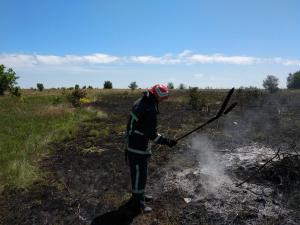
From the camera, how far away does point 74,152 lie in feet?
33.3

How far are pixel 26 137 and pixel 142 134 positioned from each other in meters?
7.62

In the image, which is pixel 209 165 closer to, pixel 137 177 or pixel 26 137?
pixel 137 177

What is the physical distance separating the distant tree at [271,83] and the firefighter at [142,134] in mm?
41167

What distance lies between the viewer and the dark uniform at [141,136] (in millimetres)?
5316

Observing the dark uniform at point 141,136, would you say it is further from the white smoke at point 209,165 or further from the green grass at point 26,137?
the green grass at point 26,137

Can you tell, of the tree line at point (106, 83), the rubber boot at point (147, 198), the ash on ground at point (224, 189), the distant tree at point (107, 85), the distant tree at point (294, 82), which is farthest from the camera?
the distant tree at point (294, 82)

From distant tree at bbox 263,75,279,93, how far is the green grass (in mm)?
31665

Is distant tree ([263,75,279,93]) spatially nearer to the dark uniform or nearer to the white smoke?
the white smoke

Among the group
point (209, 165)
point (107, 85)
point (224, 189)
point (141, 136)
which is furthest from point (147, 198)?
point (107, 85)

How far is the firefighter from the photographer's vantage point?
5.32 m

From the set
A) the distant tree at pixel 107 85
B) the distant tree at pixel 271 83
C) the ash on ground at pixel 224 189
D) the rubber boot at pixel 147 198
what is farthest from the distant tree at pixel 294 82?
the rubber boot at pixel 147 198

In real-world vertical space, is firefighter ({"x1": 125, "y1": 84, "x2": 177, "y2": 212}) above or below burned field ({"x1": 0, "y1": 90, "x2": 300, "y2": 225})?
above

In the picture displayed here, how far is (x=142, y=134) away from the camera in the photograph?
5453mm

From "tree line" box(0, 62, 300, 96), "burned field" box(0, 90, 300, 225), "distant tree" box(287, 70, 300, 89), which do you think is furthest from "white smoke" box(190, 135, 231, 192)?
"distant tree" box(287, 70, 300, 89)
